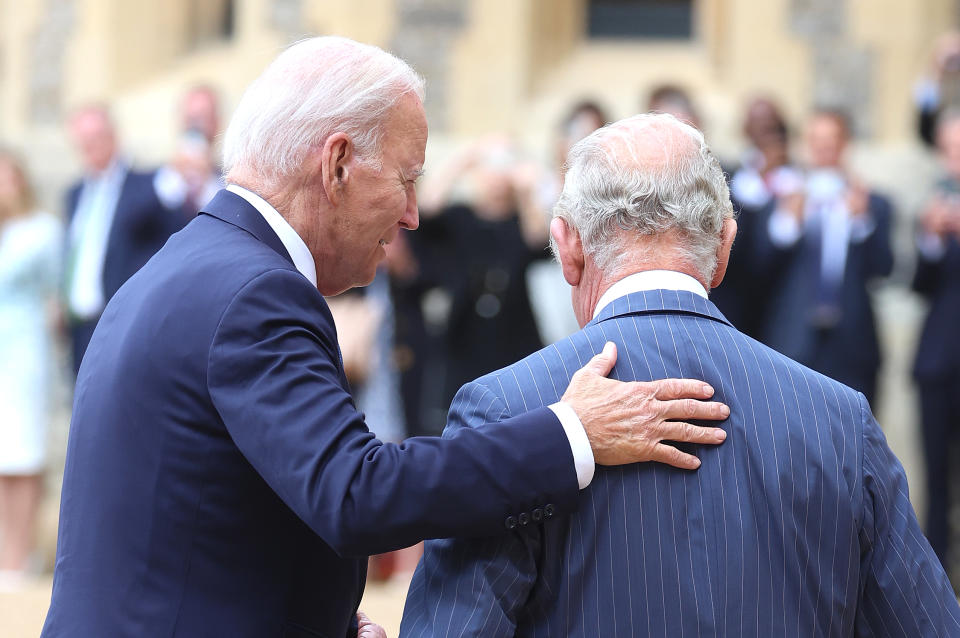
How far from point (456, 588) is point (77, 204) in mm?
5314

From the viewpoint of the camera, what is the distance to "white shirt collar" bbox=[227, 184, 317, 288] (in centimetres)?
221

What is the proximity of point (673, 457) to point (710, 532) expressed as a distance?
126 mm

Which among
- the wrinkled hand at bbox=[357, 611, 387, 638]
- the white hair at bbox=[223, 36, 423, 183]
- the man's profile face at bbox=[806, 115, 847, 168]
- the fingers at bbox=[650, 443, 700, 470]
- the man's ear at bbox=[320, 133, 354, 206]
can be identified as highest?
the white hair at bbox=[223, 36, 423, 183]

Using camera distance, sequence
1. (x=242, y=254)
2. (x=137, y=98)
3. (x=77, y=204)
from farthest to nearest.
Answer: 1. (x=137, y=98)
2. (x=77, y=204)
3. (x=242, y=254)

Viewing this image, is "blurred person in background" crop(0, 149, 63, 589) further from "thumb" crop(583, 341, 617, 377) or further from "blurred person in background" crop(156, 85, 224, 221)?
"thumb" crop(583, 341, 617, 377)

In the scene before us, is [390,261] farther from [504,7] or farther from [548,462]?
[548,462]

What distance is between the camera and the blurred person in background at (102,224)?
257 inches

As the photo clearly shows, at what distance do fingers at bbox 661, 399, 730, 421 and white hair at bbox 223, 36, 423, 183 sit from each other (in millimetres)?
651

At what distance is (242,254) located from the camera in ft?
6.85

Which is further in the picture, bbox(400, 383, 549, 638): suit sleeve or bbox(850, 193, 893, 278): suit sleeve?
bbox(850, 193, 893, 278): suit sleeve

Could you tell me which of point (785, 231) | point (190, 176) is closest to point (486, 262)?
point (785, 231)

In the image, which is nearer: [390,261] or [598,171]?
[598,171]

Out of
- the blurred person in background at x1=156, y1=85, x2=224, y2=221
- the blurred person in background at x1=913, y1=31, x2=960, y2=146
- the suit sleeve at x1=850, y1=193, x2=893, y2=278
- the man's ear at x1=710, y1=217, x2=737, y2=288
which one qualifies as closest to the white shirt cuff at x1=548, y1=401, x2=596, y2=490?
the man's ear at x1=710, y1=217, x2=737, y2=288

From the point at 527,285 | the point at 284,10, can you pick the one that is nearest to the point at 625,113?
the point at 284,10
